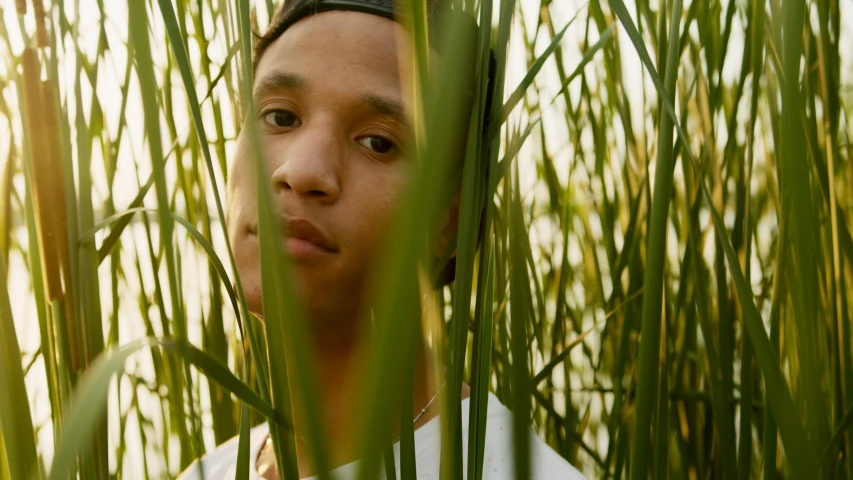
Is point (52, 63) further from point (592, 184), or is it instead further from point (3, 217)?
point (592, 184)

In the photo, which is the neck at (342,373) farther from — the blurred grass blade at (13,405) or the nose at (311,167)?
the blurred grass blade at (13,405)

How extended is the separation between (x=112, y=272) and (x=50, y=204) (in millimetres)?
232

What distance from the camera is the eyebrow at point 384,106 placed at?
765mm

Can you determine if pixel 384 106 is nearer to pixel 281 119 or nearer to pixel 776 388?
pixel 281 119

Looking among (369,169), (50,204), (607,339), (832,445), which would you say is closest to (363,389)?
(50,204)

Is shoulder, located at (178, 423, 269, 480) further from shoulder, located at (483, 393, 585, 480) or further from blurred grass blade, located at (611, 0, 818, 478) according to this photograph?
blurred grass blade, located at (611, 0, 818, 478)

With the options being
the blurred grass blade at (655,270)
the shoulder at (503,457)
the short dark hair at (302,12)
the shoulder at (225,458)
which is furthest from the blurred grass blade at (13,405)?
the shoulder at (225,458)

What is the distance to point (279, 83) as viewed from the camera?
2.60 feet

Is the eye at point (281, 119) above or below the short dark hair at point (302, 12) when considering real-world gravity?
below

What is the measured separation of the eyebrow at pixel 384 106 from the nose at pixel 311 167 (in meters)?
0.05

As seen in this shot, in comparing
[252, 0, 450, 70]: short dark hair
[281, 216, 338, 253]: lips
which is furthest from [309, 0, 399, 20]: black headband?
[281, 216, 338, 253]: lips

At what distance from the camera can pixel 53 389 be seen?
0.46 meters

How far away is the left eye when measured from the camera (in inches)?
30.6

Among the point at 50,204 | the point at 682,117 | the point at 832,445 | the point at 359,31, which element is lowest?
the point at 832,445
